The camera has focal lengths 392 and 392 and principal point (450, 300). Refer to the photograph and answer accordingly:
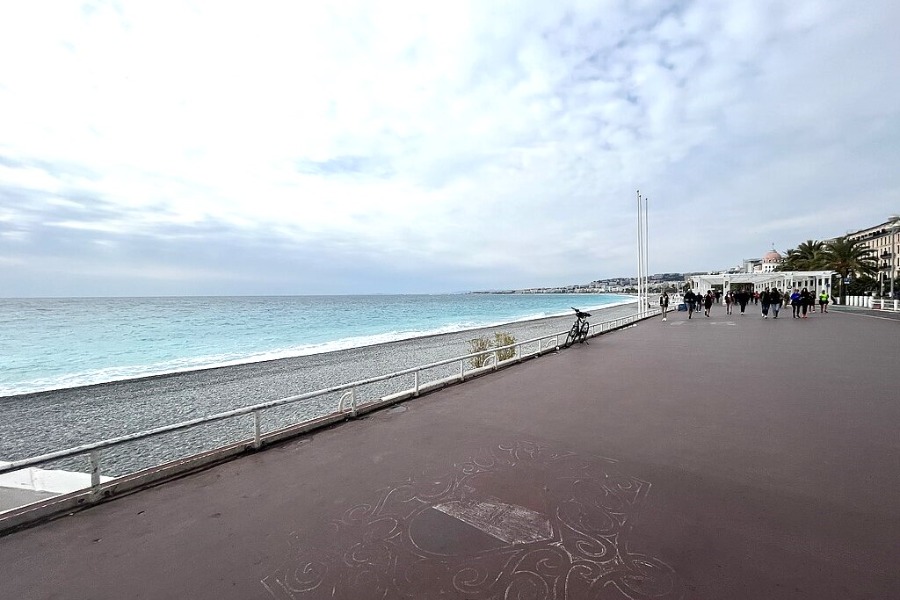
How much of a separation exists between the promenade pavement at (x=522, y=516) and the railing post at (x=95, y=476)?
0.21 m

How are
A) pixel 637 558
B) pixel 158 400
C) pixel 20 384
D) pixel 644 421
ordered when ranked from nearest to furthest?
pixel 637 558, pixel 644 421, pixel 158 400, pixel 20 384

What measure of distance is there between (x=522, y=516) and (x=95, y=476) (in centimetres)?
378

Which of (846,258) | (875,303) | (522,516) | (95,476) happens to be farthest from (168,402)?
(846,258)

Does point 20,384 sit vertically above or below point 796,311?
below

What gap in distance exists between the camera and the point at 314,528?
3.09 meters

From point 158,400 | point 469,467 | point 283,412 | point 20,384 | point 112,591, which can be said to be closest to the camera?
point 112,591

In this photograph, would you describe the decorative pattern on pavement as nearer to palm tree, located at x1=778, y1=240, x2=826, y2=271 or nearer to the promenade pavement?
the promenade pavement

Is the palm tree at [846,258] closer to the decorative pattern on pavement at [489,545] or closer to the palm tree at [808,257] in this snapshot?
the palm tree at [808,257]

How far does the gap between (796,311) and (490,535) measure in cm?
2631

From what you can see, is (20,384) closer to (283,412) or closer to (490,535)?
(283,412)

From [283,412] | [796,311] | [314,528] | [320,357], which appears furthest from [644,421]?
[796,311]

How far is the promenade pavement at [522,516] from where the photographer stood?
8.13ft

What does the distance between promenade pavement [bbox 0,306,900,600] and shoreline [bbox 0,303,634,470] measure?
21.3 feet

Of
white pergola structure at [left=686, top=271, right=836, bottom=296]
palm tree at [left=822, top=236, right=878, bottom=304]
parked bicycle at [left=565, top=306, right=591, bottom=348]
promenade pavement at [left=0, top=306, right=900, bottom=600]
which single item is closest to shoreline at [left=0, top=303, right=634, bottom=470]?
parked bicycle at [left=565, top=306, right=591, bottom=348]
